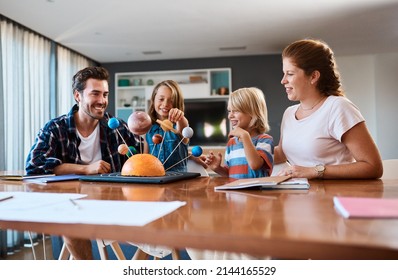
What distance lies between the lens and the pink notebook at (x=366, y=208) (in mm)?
584

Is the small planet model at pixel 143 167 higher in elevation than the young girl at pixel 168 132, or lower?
lower

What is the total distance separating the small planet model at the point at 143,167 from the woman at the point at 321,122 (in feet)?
1.76

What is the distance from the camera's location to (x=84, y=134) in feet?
6.34

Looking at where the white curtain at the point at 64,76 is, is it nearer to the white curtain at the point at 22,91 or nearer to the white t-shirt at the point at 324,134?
the white curtain at the point at 22,91

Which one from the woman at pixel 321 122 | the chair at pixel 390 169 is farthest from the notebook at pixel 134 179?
the chair at pixel 390 169

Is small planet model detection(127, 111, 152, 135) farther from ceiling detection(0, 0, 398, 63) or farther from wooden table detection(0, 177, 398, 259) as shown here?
ceiling detection(0, 0, 398, 63)

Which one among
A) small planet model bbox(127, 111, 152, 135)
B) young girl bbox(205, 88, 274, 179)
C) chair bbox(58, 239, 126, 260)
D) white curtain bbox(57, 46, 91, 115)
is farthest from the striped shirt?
white curtain bbox(57, 46, 91, 115)

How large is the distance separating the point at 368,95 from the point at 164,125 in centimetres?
589

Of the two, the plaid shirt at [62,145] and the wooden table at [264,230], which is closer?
the wooden table at [264,230]

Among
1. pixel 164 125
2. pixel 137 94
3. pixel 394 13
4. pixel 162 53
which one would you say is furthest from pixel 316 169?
pixel 137 94

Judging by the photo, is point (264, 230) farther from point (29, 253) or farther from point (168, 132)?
point (29, 253)

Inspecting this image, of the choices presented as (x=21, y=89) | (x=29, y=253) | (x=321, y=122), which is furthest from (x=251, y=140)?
(x=21, y=89)

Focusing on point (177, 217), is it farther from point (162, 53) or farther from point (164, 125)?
point (162, 53)

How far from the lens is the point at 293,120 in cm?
158
